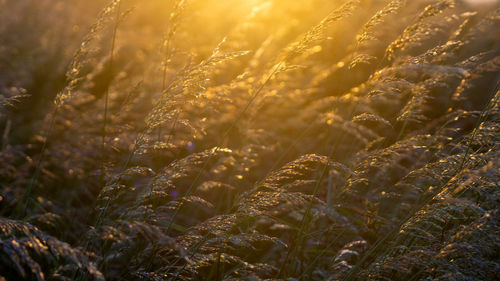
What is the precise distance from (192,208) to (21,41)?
12.9 feet

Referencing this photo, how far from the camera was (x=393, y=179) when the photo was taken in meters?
4.27

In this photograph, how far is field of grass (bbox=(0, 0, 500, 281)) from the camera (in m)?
2.15

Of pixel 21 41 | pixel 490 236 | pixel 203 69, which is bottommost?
pixel 490 236

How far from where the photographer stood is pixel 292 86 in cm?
498

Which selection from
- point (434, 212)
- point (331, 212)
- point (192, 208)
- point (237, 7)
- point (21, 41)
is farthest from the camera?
point (237, 7)

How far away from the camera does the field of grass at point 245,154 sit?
215 cm

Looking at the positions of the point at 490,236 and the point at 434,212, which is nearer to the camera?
the point at 434,212

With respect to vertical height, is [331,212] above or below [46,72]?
below

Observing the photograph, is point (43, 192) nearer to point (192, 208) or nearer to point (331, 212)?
point (192, 208)

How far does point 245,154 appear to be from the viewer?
308 cm

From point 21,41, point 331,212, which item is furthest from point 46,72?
point 331,212

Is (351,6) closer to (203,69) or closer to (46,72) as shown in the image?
(203,69)

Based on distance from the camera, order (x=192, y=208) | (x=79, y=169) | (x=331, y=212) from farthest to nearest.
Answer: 1. (x=192, y=208)
2. (x=79, y=169)
3. (x=331, y=212)

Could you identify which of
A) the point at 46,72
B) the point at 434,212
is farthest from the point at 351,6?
the point at 46,72
